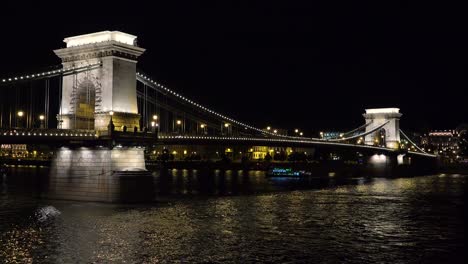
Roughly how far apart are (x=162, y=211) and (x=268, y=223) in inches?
263

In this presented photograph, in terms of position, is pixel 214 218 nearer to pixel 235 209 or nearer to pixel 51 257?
pixel 235 209

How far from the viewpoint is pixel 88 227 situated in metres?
27.1

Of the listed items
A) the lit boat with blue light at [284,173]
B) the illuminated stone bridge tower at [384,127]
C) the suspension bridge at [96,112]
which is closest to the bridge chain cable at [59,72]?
the suspension bridge at [96,112]

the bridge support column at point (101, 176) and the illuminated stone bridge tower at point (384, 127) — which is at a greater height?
the illuminated stone bridge tower at point (384, 127)

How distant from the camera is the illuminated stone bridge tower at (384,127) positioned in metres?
92.9

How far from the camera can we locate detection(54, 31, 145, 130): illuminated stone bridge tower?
120 ft

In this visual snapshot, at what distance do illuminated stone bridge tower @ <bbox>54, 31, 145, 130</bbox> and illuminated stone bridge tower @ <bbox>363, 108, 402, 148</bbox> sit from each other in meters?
62.7

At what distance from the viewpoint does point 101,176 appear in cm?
3481

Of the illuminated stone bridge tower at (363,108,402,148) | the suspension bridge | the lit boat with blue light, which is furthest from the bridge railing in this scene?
the illuminated stone bridge tower at (363,108,402,148)

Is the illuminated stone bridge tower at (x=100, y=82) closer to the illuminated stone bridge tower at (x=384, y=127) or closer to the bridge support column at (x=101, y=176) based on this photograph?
the bridge support column at (x=101, y=176)

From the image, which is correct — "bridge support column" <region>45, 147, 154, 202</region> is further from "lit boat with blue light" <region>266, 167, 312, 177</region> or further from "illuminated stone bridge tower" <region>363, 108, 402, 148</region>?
"illuminated stone bridge tower" <region>363, 108, 402, 148</region>

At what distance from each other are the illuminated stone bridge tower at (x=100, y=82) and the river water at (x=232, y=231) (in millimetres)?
5691

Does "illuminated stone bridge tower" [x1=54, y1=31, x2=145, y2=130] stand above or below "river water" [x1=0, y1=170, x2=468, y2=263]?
above

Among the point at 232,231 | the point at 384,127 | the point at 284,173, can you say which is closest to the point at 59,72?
the point at 232,231
